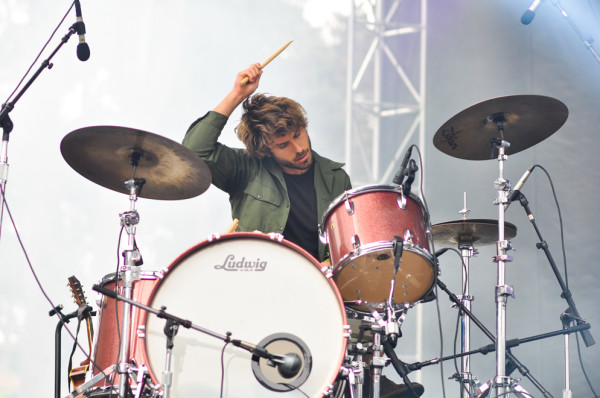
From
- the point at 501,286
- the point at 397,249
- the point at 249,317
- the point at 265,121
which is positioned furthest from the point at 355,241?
the point at 265,121

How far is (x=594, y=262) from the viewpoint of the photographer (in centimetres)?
544

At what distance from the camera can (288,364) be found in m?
2.98

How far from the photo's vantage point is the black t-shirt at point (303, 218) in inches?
170

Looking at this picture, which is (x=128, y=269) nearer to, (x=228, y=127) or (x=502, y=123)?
(x=502, y=123)

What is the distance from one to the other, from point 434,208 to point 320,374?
2922mm

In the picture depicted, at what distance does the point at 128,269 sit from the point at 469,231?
2.15m

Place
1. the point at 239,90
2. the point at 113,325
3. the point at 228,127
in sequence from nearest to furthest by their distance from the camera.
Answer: the point at 113,325
the point at 239,90
the point at 228,127

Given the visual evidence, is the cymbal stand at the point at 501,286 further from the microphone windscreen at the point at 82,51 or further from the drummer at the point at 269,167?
the microphone windscreen at the point at 82,51

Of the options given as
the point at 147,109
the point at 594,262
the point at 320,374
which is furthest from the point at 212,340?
the point at 594,262

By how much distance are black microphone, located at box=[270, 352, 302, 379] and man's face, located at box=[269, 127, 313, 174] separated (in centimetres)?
176

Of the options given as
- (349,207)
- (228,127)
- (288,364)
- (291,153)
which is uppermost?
(228,127)

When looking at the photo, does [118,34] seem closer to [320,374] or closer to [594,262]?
[320,374]

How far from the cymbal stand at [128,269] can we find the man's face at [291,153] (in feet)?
3.93

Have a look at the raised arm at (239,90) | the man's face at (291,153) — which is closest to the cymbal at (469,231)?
the man's face at (291,153)
